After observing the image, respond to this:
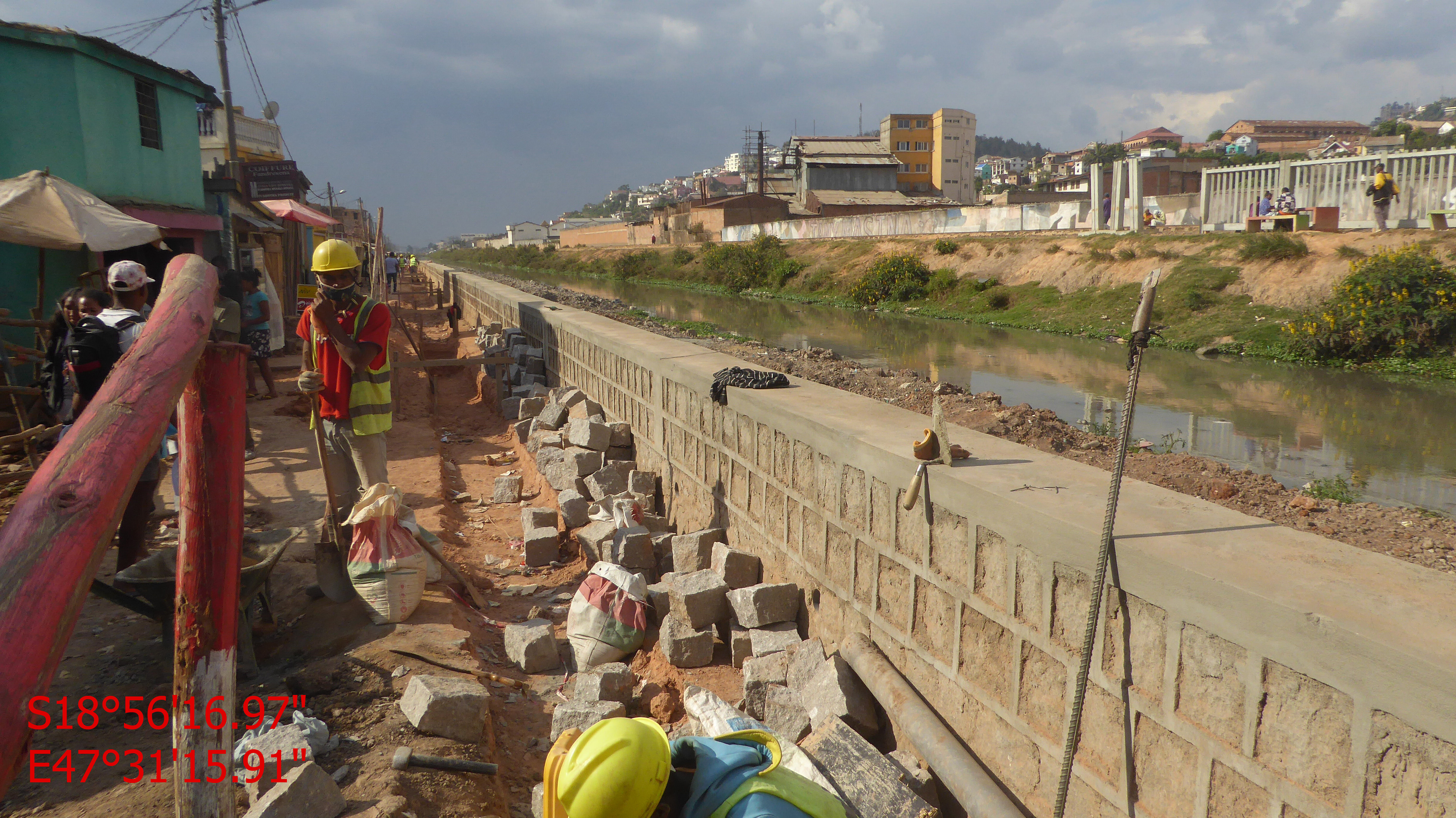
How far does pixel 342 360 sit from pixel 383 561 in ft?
4.17

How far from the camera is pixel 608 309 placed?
18.0 meters

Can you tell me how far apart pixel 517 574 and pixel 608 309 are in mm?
12195

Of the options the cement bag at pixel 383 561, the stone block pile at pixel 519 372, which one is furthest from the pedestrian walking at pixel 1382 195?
the cement bag at pixel 383 561

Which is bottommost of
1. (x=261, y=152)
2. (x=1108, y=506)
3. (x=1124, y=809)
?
(x=1124, y=809)

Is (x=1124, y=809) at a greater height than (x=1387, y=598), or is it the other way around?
(x=1387, y=598)

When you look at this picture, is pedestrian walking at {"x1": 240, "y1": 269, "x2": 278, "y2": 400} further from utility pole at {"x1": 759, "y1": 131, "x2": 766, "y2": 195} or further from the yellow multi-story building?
the yellow multi-story building

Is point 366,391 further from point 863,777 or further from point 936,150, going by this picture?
point 936,150

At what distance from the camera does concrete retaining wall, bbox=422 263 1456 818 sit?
1.97 meters

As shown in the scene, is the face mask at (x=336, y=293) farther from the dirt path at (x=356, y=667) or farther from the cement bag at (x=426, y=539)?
the dirt path at (x=356, y=667)

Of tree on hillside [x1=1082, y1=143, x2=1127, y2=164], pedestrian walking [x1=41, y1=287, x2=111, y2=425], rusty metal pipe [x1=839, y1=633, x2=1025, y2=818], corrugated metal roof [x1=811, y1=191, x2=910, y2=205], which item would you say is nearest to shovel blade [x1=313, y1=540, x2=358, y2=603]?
pedestrian walking [x1=41, y1=287, x2=111, y2=425]

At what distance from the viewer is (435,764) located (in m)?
3.38

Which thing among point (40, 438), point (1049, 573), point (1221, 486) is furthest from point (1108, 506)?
point (40, 438)

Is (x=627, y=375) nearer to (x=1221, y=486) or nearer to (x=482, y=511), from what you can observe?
(x=482, y=511)

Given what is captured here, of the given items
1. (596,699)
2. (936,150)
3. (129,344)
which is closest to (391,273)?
(129,344)
